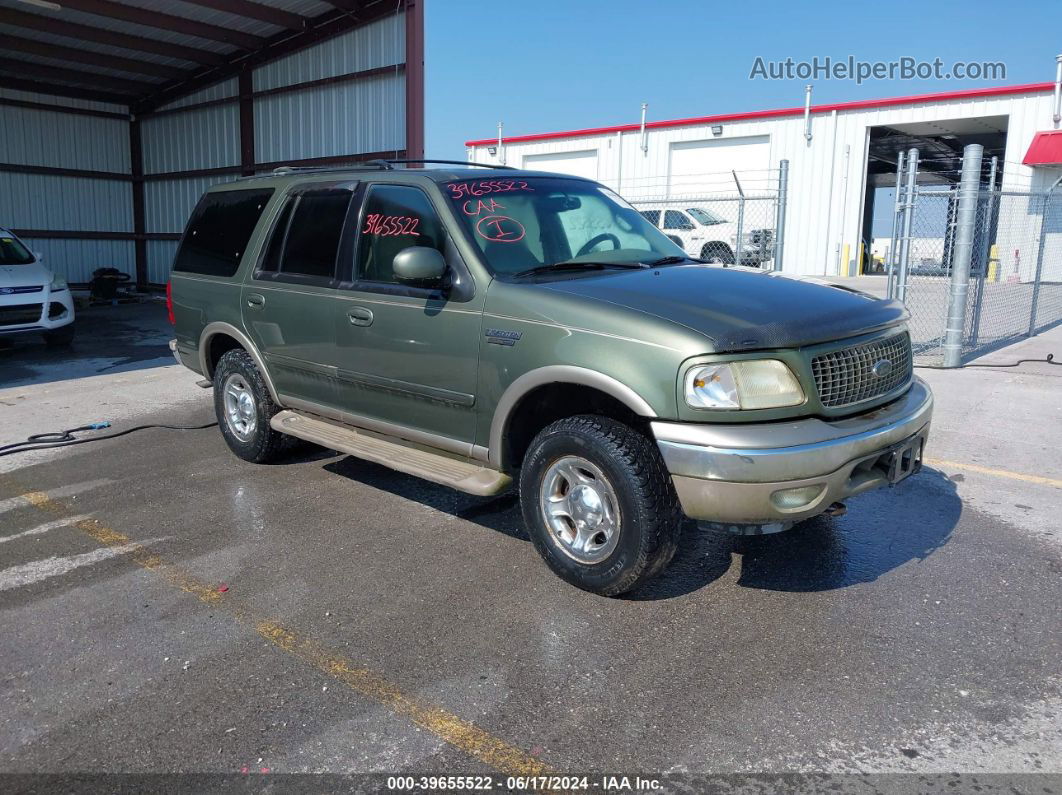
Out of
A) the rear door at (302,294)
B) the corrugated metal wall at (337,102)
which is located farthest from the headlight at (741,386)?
the corrugated metal wall at (337,102)

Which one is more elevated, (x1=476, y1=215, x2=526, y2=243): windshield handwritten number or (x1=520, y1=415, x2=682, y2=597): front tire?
(x1=476, y1=215, x2=526, y2=243): windshield handwritten number

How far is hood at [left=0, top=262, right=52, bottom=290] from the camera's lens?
11094 mm

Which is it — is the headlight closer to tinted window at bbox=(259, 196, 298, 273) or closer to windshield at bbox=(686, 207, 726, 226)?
tinted window at bbox=(259, 196, 298, 273)

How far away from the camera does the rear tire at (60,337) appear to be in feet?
39.2

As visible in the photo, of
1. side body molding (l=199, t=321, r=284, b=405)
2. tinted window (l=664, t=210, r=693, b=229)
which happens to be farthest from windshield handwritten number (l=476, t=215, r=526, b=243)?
tinted window (l=664, t=210, r=693, b=229)

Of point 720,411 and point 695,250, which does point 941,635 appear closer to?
point 720,411

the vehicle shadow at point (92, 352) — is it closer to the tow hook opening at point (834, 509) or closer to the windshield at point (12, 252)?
the windshield at point (12, 252)

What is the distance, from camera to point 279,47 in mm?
16312

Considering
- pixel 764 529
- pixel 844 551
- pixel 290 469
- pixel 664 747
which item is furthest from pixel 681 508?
pixel 290 469

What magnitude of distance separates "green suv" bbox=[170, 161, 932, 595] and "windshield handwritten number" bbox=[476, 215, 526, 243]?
0.4 inches

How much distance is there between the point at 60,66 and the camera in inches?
709

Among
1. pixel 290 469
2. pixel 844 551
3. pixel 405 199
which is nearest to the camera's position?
pixel 844 551

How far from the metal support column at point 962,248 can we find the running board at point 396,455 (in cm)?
708

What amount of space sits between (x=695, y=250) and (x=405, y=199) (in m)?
16.0
